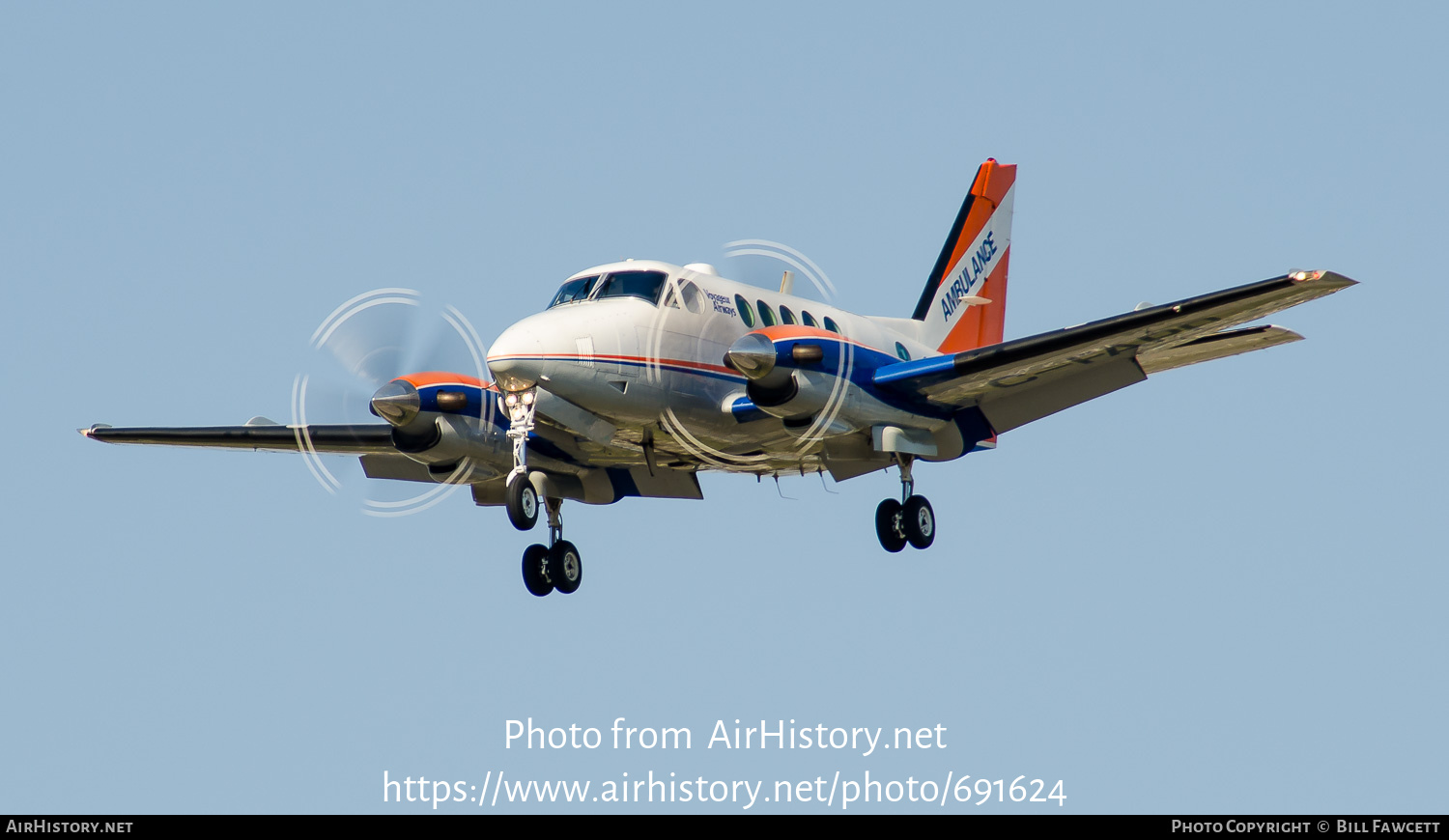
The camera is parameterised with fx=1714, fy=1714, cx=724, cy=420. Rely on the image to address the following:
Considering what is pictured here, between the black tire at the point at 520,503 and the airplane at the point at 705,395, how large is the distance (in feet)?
0.08

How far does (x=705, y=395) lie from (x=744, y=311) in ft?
4.20

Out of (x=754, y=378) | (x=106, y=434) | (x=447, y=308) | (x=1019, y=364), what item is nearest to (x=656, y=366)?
(x=754, y=378)

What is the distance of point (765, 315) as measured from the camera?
21.9 m

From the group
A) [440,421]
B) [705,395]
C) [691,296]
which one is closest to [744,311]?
[691,296]

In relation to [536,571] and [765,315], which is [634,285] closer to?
[765,315]

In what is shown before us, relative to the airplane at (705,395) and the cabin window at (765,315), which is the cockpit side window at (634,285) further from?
the cabin window at (765,315)

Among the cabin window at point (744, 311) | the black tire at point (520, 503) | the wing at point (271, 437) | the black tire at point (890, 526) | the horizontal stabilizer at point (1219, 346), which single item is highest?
the horizontal stabilizer at point (1219, 346)

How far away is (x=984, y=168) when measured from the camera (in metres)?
27.6

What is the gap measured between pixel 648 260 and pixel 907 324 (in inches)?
217

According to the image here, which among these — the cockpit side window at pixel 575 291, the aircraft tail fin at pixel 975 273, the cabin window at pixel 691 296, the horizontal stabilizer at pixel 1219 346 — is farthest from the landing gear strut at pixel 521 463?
the horizontal stabilizer at pixel 1219 346

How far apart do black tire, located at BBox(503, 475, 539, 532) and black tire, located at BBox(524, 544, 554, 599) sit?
1.76 metres

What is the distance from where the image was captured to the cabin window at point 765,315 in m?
21.8


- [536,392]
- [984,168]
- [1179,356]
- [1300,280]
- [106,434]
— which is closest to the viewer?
[1300,280]

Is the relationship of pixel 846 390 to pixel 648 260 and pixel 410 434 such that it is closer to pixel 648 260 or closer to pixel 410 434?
pixel 648 260
